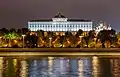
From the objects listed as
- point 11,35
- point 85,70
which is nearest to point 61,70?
point 85,70

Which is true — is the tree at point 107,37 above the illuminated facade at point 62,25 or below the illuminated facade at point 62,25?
below

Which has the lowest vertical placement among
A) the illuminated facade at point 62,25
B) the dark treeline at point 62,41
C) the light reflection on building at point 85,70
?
the light reflection on building at point 85,70

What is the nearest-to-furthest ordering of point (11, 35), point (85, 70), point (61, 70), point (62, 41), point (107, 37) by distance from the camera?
point (85, 70) → point (61, 70) → point (62, 41) → point (107, 37) → point (11, 35)

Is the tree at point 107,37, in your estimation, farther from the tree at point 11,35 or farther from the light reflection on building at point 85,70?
the light reflection on building at point 85,70

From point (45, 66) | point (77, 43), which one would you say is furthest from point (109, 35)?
point (45, 66)

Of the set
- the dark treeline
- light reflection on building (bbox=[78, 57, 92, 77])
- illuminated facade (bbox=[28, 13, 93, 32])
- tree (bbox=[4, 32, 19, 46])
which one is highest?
illuminated facade (bbox=[28, 13, 93, 32])

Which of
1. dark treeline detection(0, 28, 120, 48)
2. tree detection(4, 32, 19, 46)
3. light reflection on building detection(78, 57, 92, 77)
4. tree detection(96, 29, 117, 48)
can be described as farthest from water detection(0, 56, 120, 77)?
tree detection(4, 32, 19, 46)

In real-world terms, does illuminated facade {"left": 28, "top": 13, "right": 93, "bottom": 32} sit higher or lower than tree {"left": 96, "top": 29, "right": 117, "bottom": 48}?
higher

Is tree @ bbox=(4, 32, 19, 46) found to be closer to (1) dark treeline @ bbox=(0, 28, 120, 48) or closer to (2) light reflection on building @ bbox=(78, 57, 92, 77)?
(1) dark treeline @ bbox=(0, 28, 120, 48)

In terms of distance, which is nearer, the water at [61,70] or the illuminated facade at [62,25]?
the water at [61,70]

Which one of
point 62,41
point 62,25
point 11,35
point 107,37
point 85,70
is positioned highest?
point 62,25

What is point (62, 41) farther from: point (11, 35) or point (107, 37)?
point (11, 35)

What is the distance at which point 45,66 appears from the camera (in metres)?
37.0

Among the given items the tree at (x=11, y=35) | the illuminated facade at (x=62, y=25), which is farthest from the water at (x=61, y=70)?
the illuminated facade at (x=62, y=25)
